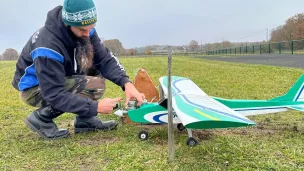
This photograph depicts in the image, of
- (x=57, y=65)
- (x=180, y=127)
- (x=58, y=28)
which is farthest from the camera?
(x=180, y=127)

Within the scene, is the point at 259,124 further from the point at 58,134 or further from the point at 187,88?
the point at 58,134

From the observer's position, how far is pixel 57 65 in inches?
141

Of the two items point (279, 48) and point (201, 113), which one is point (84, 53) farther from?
point (279, 48)

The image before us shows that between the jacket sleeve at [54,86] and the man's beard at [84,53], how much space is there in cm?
46

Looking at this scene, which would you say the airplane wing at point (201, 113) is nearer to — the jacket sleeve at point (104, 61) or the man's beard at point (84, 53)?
the jacket sleeve at point (104, 61)

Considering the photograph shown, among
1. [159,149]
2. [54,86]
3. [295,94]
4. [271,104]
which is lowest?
[159,149]

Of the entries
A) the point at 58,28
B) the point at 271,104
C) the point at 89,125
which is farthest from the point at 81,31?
the point at 271,104

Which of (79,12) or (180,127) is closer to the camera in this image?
(79,12)

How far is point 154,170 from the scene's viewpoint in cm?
301

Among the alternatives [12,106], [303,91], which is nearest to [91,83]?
[303,91]

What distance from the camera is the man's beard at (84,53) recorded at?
13.1 feet

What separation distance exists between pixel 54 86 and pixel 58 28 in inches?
28.6

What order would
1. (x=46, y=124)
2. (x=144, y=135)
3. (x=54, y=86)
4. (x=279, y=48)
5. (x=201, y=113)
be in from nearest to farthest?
1. (x=201, y=113)
2. (x=54, y=86)
3. (x=144, y=135)
4. (x=46, y=124)
5. (x=279, y=48)

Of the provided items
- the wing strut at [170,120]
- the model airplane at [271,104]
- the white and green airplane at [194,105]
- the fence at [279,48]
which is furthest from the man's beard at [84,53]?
the fence at [279,48]
